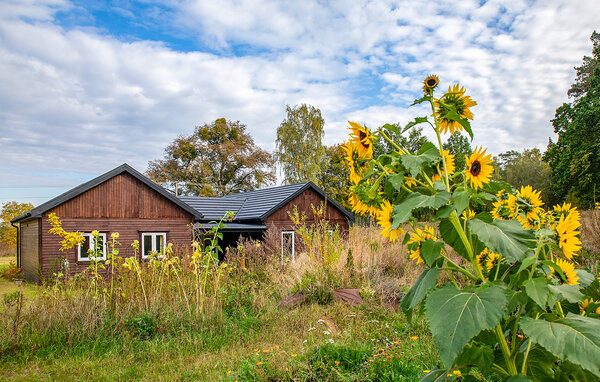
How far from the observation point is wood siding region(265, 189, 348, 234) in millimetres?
18500

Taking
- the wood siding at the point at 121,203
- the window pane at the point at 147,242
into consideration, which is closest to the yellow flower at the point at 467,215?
the wood siding at the point at 121,203

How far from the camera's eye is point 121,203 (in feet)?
48.9

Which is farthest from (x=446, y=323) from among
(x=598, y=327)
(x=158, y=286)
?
(x=158, y=286)

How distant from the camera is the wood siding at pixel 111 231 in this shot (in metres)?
13.5

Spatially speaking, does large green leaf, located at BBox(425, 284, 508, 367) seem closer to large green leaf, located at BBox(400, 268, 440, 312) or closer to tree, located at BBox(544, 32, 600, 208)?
large green leaf, located at BBox(400, 268, 440, 312)

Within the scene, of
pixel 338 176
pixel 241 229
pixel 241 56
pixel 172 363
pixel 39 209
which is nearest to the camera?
pixel 172 363

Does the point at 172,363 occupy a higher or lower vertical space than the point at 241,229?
lower

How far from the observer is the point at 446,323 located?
3.76 feet

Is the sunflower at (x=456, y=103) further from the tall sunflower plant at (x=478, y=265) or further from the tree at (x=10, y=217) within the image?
the tree at (x=10, y=217)

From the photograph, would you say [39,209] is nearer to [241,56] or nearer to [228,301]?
[241,56]

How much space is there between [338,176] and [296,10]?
26.1 metres

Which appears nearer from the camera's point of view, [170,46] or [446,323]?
[446,323]

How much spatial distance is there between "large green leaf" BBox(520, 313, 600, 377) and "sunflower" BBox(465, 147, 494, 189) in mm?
544

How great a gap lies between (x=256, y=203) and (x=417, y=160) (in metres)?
19.2
